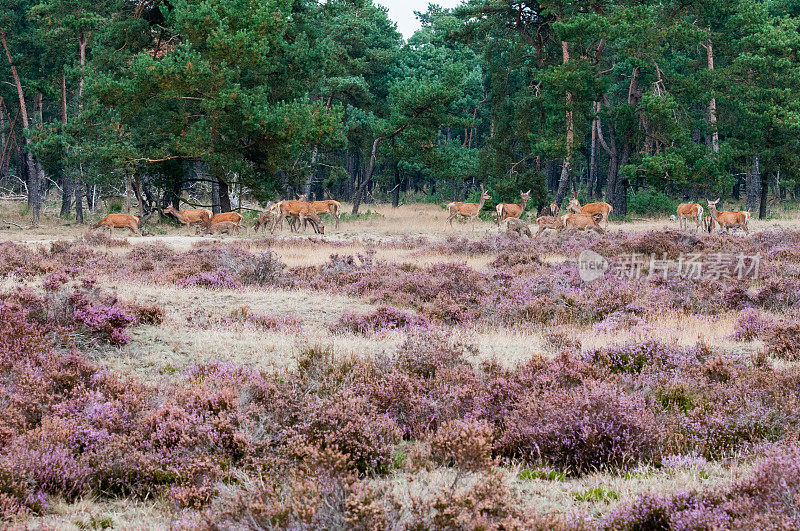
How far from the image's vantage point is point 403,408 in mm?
6445

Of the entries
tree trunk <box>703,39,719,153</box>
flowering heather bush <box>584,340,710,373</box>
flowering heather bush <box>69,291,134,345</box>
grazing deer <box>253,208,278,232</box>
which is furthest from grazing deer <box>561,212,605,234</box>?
flowering heather bush <box>69,291,134,345</box>

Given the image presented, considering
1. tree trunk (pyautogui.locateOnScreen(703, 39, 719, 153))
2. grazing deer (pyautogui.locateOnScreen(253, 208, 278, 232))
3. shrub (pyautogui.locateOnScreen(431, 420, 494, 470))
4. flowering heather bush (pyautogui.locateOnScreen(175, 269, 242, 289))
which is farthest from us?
tree trunk (pyautogui.locateOnScreen(703, 39, 719, 153))

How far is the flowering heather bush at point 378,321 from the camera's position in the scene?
10055mm

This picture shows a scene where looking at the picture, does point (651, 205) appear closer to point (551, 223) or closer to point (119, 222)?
point (551, 223)

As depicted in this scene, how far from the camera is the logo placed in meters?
14.0

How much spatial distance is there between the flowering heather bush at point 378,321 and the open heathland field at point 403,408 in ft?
0.12

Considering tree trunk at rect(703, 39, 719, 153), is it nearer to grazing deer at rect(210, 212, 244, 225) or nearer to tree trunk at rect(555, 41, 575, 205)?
tree trunk at rect(555, 41, 575, 205)

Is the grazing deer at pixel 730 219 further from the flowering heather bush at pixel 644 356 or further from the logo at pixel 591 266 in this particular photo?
the flowering heather bush at pixel 644 356

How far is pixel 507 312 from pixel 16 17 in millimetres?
31236

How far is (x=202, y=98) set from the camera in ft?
86.1

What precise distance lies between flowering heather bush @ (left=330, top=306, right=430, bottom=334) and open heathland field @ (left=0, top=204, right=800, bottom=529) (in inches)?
1.4

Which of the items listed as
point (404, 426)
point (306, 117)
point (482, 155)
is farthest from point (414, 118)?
point (404, 426)

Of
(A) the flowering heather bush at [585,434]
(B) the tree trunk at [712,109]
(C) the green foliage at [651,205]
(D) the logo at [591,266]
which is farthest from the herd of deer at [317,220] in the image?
(A) the flowering heather bush at [585,434]

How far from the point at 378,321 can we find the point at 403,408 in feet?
12.9
